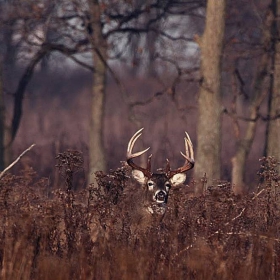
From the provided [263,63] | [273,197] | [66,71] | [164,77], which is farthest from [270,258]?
[66,71]

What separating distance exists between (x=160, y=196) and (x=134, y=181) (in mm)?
2336

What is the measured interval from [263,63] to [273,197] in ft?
30.8

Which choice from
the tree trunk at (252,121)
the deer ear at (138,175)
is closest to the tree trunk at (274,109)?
the tree trunk at (252,121)

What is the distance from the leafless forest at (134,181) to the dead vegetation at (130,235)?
1 centimetres

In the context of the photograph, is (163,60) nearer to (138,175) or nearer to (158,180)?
(138,175)

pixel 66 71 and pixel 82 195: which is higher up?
pixel 66 71

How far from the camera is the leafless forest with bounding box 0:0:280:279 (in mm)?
8531

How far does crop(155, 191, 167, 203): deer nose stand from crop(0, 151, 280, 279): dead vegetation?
2.37 meters

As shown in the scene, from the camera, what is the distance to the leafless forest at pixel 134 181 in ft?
28.0

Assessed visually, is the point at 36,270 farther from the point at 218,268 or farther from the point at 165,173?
the point at 165,173

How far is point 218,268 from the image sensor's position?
8344 mm

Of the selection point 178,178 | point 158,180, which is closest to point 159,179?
point 158,180

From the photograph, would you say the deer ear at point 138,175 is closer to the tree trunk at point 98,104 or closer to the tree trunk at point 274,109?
the tree trunk at point 274,109

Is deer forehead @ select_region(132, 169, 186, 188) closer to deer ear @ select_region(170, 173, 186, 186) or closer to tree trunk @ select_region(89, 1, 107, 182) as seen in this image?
deer ear @ select_region(170, 173, 186, 186)
